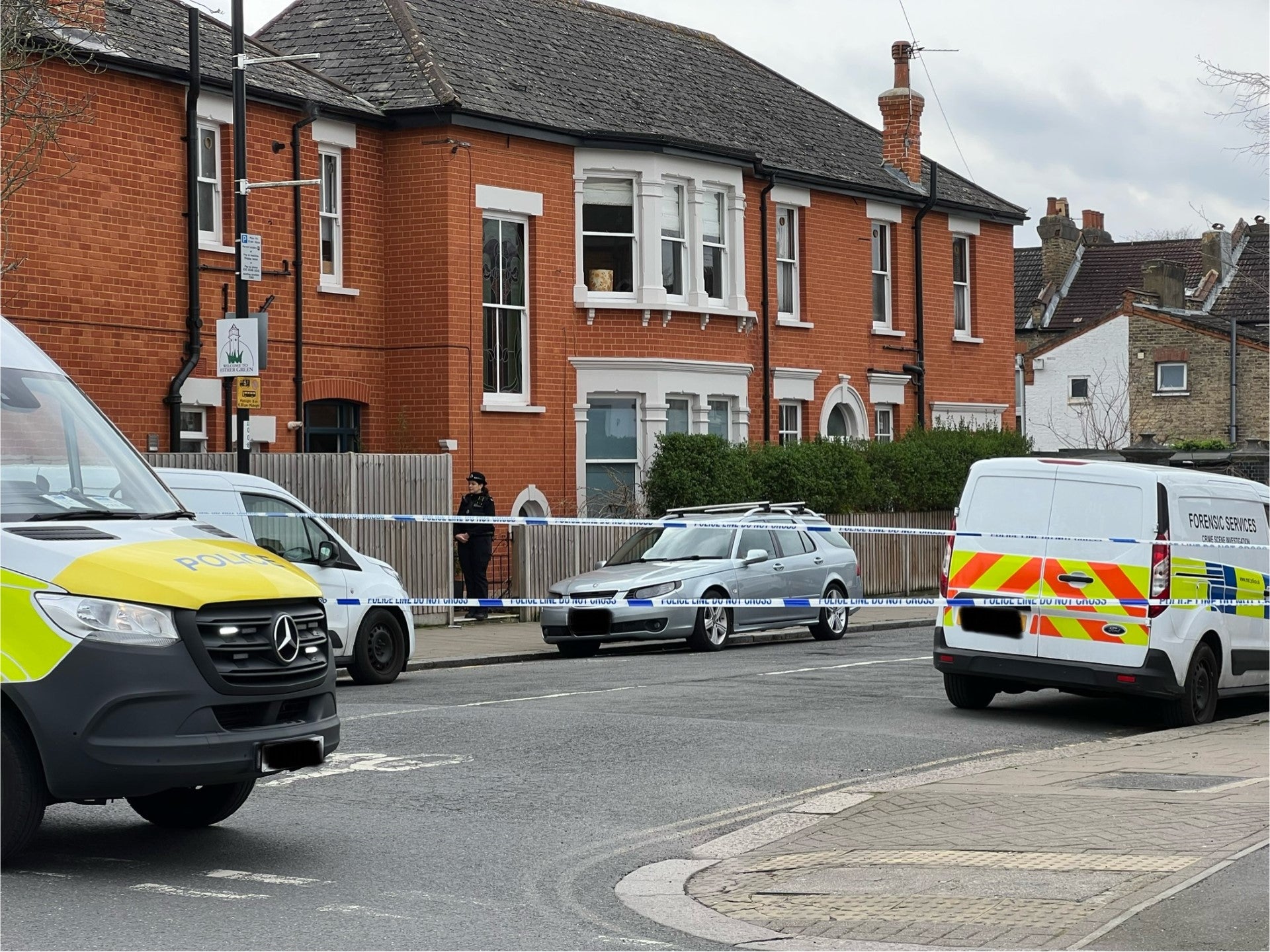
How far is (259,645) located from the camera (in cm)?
740

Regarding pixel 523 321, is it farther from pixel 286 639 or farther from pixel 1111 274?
pixel 1111 274

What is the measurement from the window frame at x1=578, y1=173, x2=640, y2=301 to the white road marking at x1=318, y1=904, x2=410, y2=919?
2083 centimetres

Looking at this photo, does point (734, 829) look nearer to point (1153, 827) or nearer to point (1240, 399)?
point (1153, 827)

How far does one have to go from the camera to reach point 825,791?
10008 millimetres

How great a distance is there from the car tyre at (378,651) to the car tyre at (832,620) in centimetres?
730

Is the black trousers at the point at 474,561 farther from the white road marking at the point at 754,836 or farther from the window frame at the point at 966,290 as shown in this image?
the window frame at the point at 966,290

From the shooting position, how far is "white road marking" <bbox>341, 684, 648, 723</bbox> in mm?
12797

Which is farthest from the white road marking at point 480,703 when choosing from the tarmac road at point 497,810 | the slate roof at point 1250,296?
the slate roof at point 1250,296

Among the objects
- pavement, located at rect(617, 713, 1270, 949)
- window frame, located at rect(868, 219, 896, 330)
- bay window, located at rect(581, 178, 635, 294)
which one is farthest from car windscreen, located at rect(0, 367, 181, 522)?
window frame, located at rect(868, 219, 896, 330)

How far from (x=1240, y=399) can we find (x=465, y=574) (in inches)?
1482

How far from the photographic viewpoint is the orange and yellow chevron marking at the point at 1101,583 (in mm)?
12695

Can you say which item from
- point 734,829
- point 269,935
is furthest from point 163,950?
point 734,829

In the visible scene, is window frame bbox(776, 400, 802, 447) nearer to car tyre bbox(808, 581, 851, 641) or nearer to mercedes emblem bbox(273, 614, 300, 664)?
car tyre bbox(808, 581, 851, 641)

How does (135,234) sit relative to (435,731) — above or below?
above
